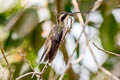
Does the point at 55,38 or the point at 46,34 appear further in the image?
the point at 46,34

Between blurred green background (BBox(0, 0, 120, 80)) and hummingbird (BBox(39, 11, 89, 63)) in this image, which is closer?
hummingbird (BBox(39, 11, 89, 63))

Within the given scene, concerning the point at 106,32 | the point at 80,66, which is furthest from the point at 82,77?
the point at 106,32

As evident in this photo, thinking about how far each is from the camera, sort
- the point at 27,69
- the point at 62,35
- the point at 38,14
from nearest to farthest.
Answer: the point at 62,35 → the point at 27,69 → the point at 38,14

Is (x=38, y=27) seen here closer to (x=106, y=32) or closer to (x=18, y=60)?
(x=18, y=60)

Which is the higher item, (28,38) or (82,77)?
(28,38)

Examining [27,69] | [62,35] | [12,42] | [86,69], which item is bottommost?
[86,69]

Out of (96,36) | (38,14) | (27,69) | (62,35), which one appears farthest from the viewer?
(96,36)

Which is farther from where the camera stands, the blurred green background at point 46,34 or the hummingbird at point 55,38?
the blurred green background at point 46,34

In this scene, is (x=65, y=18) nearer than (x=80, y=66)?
Yes
